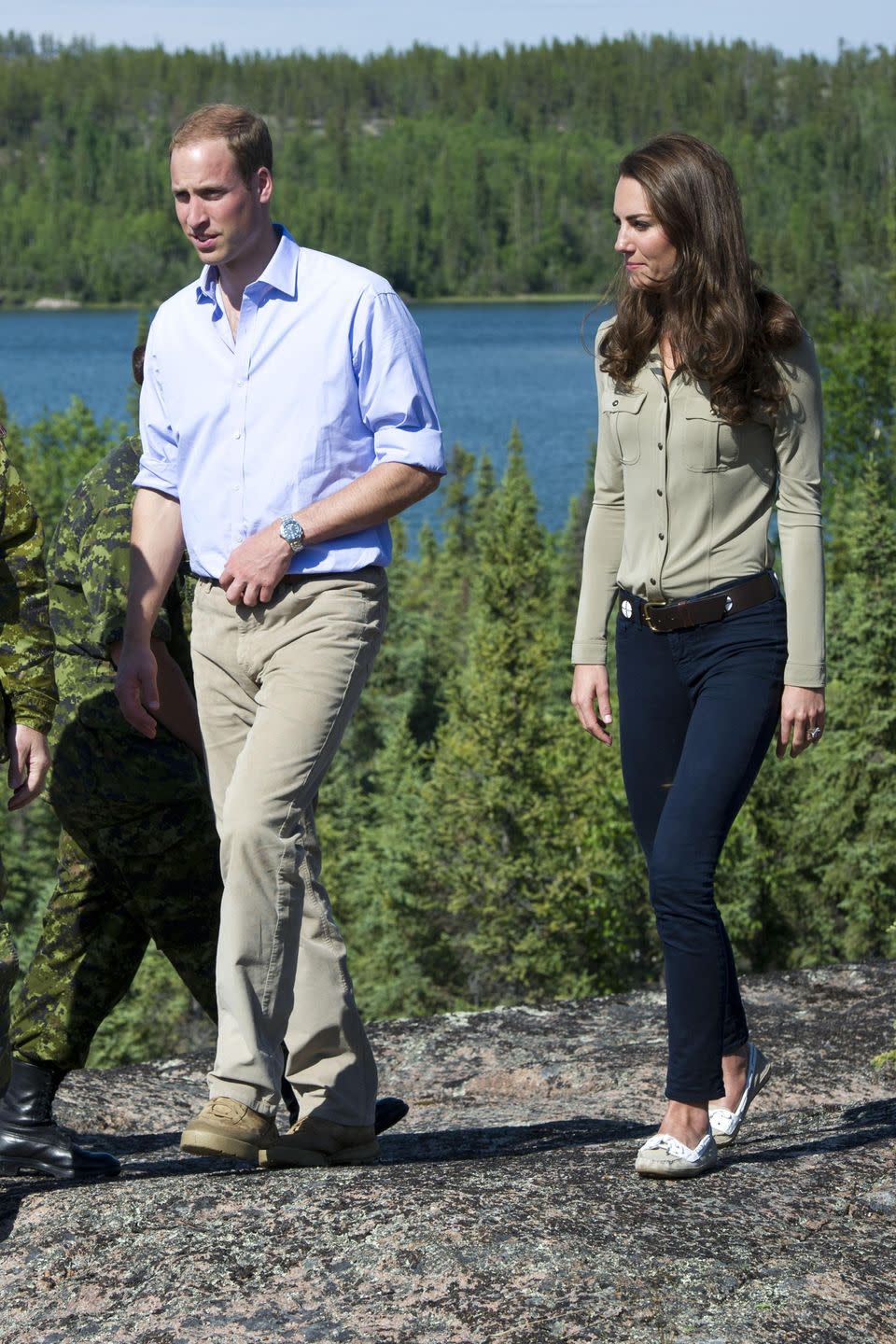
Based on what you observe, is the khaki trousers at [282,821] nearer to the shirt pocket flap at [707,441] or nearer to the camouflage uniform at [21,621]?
the camouflage uniform at [21,621]

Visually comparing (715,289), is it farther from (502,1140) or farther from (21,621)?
(502,1140)

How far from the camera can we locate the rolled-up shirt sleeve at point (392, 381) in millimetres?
4242

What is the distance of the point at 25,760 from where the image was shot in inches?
165

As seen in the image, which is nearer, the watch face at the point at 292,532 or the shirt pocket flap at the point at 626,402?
the watch face at the point at 292,532

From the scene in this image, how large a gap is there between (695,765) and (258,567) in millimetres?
1110

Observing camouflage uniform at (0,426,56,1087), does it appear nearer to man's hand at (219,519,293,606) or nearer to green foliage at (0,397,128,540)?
man's hand at (219,519,293,606)

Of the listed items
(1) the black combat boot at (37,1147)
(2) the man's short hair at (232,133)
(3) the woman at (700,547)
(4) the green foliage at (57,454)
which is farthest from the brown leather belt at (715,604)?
(4) the green foliage at (57,454)

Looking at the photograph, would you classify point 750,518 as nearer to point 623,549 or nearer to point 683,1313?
point 623,549

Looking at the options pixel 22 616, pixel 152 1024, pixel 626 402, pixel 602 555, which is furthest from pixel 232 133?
pixel 152 1024

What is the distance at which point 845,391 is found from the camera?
49.1 meters

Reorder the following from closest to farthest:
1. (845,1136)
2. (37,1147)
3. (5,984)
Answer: (5,984)
(37,1147)
(845,1136)

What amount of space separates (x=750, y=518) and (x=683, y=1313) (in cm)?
181

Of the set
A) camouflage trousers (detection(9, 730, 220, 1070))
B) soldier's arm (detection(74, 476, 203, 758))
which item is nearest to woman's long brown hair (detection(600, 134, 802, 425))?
soldier's arm (detection(74, 476, 203, 758))

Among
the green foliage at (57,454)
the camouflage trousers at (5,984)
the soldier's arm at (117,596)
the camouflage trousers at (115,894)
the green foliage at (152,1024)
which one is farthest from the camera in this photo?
the green foliage at (57,454)
